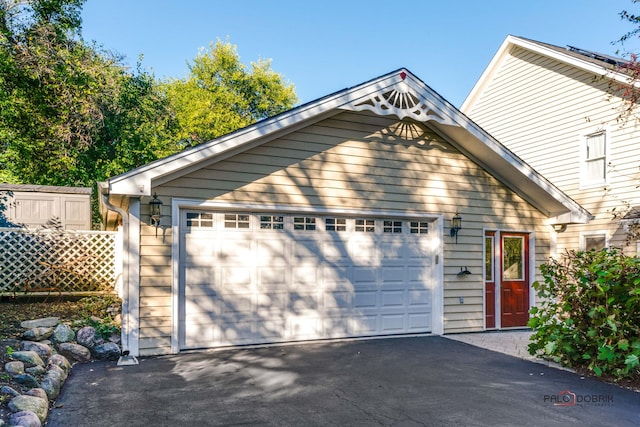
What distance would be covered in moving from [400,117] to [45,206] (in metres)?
8.09

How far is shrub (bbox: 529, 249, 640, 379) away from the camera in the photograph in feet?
16.7

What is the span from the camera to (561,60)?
1054cm

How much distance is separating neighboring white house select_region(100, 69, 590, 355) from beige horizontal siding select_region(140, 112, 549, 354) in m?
0.02

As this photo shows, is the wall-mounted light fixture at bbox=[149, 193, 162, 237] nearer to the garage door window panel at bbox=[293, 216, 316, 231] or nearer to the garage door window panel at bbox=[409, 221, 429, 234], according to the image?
the garage door window panel at bbox=[293, 216, 316, 231]

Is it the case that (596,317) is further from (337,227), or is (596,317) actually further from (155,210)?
(155,210)

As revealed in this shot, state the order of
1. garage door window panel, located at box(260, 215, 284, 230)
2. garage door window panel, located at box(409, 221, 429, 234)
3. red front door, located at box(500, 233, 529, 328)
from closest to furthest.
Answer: garage door window panel, located at box(260, 215, 284, 230)
garage door window panel, located at box(409, 221, 429, 234)
red front door, located at box(500, 233, 529, 328)

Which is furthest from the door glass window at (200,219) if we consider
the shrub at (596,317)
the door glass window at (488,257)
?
the door glass window at (488,257)

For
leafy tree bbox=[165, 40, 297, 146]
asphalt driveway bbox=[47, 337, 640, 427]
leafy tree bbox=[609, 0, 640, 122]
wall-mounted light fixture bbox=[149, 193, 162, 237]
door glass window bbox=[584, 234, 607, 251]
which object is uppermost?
leafy tree bbox=[165, 40, 297, 146]

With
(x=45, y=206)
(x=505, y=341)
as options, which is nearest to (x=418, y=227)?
(x=505, y=341)

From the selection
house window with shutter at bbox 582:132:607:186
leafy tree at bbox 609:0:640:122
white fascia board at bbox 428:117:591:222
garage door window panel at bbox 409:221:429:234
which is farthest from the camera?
house window with shutter at bbox 582:132:607:186

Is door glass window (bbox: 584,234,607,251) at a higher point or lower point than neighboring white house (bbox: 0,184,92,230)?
→ lower

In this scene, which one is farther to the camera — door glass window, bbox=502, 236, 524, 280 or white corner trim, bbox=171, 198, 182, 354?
door glass window, bbox=502, 236, 524, 280

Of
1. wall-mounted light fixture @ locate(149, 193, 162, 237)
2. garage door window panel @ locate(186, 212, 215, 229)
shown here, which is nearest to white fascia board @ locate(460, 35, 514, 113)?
garage door window panel @ locate(186, 212, 215, 229)

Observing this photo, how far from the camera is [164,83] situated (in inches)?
1015
